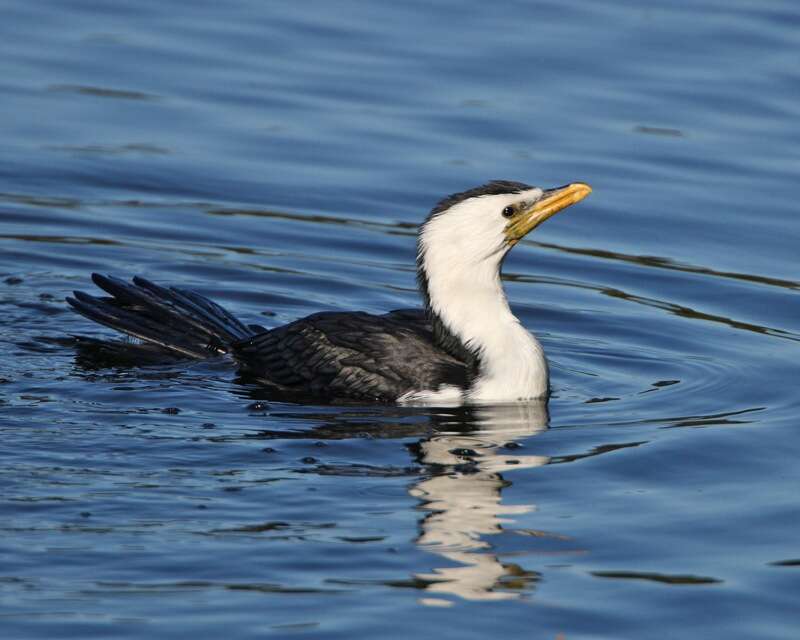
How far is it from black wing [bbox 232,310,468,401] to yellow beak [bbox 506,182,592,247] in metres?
0.85

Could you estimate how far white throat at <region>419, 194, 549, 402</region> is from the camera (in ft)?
34.9

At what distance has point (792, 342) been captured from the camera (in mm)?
12352

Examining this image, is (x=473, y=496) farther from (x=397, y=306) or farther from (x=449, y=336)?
(x=397, y=306)

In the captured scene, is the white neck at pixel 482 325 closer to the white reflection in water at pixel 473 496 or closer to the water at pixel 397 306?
the white reflection in water at pixel 473 496

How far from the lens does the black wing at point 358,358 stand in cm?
1069

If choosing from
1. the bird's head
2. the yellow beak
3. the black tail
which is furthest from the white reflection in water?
the black tail

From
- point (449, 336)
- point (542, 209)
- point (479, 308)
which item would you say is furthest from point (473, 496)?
point (542, 209)

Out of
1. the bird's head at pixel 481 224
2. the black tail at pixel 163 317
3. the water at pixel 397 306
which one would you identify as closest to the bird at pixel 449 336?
the bird's head at pixel 481 224

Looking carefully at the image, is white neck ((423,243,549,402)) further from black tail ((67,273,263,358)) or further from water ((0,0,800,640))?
black tail ((67,273,263,358))

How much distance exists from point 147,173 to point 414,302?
10.8 ft

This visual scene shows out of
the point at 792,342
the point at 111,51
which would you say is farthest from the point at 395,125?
the point at 792,342

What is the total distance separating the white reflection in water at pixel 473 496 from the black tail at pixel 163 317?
2.12 metres

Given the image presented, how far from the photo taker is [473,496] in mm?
9250

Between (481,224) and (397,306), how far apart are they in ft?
8.42
